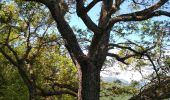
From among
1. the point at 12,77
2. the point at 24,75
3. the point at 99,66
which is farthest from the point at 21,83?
the point at 99,66

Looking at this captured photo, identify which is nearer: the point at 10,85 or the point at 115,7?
the point at 115,7

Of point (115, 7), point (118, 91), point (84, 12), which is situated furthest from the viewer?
point (118, 91)

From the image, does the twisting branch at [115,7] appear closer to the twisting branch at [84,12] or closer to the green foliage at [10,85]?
the twisting branch at [84,12]

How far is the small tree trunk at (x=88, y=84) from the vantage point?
11.3 meters

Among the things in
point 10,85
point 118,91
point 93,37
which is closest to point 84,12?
point 93,37

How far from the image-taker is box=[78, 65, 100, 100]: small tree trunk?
1135 centimetres

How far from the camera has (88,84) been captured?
11.4m

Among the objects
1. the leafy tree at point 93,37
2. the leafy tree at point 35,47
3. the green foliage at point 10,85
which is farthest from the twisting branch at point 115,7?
the green foliage at point 10,85

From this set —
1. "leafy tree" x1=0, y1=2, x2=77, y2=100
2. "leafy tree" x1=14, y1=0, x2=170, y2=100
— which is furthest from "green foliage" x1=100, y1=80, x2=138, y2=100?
"leafy tree" x1=14, y1=0, x2=170, y2=100

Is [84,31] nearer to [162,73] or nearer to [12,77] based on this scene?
[162,73]

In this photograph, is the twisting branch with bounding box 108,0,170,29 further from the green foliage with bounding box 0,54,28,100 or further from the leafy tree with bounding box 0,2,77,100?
the green foliage with bounding box 0,54,28,100

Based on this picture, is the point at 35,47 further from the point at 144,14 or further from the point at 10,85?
the point at 144,14

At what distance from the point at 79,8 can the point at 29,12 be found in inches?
314

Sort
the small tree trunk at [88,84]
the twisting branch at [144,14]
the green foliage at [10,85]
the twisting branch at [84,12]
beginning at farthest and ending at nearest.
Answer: the green foliage at [10,85], the small tree trunk at [88,84], the twisting branch at [84,12], the twisting branch at [144,14]
